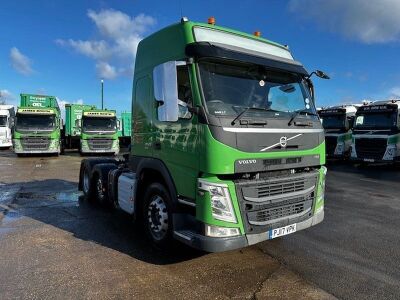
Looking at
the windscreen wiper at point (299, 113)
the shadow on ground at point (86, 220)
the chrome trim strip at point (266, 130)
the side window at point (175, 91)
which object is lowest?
the shadow on ground at point (86, 220)

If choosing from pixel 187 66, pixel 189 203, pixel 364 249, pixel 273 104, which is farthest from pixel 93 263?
pixel 364 249

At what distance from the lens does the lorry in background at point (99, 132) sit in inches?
957

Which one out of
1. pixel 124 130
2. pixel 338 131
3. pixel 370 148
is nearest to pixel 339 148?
pixel 338 131

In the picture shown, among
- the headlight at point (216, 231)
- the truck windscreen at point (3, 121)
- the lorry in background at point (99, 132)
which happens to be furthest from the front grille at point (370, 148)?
the truck windscreen at point (3, 121)

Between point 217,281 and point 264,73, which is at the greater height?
point 264,73

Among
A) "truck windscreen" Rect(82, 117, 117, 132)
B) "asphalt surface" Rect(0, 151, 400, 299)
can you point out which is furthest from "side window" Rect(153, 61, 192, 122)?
"truck windscreen" Rect(82, 117, 117, 132)

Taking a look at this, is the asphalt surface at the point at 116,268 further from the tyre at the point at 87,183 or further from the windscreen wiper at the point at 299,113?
the windscreen wiper at the point at 299,113

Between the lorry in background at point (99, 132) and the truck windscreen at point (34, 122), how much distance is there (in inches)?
77.1

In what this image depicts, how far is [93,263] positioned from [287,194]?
8.98 feet

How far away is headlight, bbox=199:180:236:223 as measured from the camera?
4.45 m

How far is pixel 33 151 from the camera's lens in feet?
74.7

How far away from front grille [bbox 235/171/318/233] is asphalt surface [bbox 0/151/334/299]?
2.15ft

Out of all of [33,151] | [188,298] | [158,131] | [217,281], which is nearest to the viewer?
[188,298]

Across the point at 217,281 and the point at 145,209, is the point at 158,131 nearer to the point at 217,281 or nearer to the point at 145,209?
the point at 145,209
